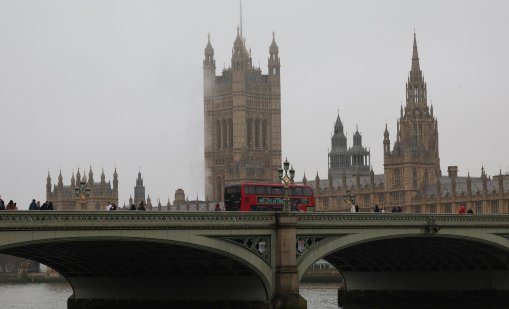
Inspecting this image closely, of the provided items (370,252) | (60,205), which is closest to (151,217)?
(370,252)

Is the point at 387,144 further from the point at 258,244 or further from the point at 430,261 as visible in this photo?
the point at 258,244

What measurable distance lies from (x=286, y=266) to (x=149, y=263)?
962 centimetres

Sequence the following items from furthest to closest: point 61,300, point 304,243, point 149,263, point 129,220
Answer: point 61,300, point 149,263, point 304,243, point 129,220

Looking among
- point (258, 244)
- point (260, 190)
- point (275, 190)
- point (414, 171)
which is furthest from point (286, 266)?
point (414, 171)

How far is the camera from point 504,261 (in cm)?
7569

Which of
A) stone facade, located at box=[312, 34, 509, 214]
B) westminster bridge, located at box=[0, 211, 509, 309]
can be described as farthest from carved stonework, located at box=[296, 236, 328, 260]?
stone facade, located at box=[312, 34, 509, 214]

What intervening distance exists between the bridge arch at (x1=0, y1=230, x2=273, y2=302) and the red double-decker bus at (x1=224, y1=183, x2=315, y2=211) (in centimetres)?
1151

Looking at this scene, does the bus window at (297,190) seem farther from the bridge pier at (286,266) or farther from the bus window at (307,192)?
the bridge pier at (286,266)

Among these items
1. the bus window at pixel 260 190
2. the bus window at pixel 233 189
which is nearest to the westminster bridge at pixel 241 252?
the bus window at pixel 260 190

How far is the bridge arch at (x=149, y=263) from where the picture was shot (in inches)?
2040

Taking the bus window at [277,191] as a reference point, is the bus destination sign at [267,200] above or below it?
below

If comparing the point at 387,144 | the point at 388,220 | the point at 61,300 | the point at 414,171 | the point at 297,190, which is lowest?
the point at 61,300

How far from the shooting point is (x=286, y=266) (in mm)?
57375

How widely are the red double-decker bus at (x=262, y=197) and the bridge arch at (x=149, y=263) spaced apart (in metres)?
11.5
